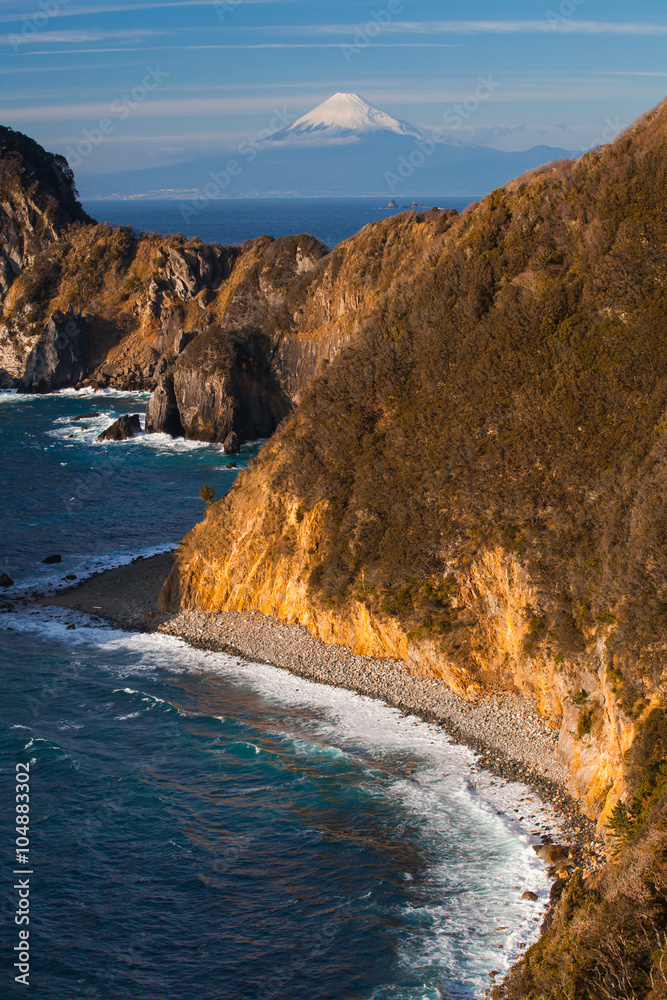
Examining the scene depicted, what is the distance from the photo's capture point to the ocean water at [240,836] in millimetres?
18828

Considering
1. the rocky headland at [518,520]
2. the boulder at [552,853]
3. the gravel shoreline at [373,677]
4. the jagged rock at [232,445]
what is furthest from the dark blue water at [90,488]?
the boulder at [552,853]

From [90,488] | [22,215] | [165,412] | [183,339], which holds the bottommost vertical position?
[90,488]

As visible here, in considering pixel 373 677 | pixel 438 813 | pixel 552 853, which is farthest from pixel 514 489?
pixel 552 853

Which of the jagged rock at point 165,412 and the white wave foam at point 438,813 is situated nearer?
the white wave foam at point 438,813

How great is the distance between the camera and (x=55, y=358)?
9131cm

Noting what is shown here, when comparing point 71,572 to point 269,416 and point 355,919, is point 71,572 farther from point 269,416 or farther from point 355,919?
point 269,416

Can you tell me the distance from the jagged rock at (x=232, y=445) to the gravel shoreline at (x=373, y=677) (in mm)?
25442

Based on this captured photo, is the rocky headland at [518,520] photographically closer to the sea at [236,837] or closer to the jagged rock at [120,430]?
the sea at [236,837]

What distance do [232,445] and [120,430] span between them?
11025 mm

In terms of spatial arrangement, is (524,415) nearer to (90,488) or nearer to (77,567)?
(77,567)

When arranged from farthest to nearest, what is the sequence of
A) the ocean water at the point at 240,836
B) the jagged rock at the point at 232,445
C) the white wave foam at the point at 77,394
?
the white wave foam at the point at 77,394
the jagged rock at the point at 232,445
the ocean water at the point at 240,836

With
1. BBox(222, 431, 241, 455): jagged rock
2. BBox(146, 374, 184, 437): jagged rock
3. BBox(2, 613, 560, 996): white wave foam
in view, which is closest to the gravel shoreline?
BBox(2, 613, 560, 996): white wave foam

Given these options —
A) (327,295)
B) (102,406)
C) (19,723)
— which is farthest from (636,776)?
(102,406)

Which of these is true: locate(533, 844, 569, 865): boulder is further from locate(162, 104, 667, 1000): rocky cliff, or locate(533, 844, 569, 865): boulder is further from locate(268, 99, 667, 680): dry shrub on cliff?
locate(268, 99, 667, 680): dry shrub on cliff
